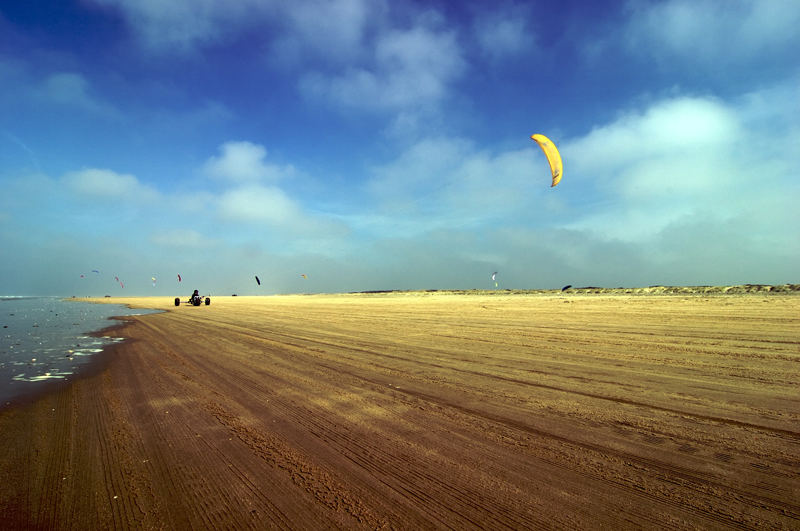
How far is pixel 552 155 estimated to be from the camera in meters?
16.8

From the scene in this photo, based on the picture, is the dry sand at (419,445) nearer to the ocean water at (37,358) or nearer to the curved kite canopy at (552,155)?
the ocean water at (37,358)

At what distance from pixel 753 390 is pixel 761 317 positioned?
10.8 metres

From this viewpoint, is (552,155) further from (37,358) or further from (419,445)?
(37,358)

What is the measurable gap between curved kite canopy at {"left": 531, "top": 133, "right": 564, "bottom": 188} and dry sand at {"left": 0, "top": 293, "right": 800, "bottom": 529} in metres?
11.4

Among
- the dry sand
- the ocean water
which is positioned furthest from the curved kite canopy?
the ocean water

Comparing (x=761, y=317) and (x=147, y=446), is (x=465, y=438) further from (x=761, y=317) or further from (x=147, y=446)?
(x=761, y=317)

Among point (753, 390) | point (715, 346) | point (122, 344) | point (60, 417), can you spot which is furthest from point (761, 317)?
point (122, 344)

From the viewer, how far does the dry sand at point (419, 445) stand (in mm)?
2516

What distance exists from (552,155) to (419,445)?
16655 millimetres

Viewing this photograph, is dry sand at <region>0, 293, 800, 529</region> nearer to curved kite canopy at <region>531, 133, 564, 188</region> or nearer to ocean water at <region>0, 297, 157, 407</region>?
ocean water at <region>0, 297, 157, 407</region>

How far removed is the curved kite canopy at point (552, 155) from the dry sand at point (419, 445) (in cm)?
1137

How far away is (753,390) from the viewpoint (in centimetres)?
506

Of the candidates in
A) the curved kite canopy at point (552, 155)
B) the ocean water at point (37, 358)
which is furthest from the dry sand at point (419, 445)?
the curved kite canopy at point (552, 155)

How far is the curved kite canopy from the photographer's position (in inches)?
637
